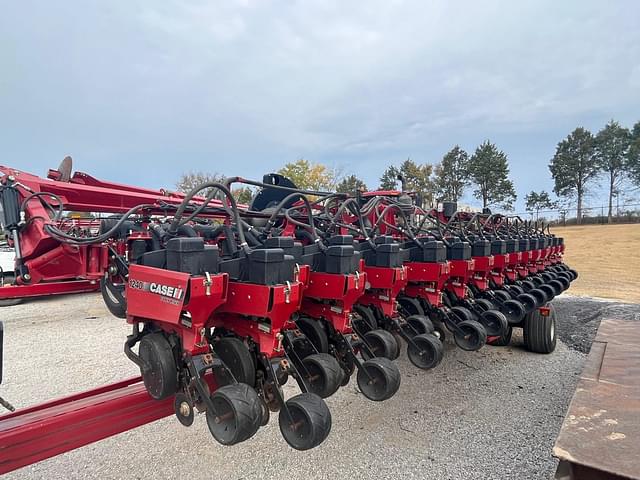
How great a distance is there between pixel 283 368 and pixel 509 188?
139 feet

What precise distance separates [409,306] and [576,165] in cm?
4414

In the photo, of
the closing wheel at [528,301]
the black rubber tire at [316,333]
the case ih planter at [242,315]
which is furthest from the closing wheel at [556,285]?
the black rubber tire at [316,333]

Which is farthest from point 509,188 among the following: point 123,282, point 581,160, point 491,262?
point 123,282

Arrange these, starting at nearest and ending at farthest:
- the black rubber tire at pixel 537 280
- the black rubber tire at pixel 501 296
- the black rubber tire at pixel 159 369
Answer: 1. the black rubber tire at pixel 159 369
2. the black rubber tire at pixel 501 296
3. the black rubber tire at pixel 537 280

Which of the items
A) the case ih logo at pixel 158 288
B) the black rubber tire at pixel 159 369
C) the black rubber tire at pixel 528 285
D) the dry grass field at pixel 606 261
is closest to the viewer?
the case ih logo at pixel 158 288

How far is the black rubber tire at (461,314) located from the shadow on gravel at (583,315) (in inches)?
107

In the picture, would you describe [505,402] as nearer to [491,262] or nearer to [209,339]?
[491,262]

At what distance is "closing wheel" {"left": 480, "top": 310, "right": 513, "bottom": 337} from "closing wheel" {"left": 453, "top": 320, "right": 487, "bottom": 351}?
47cm

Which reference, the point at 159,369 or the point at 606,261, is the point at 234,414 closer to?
the point at 159,369

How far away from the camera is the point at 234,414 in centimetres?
151

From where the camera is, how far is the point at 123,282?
2797mm

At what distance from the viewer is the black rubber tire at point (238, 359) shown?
6.19ft

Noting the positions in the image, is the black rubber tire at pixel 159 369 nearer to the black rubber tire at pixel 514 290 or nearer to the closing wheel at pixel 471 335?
the closing wheel at pixel 471 335

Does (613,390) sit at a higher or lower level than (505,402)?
higher
